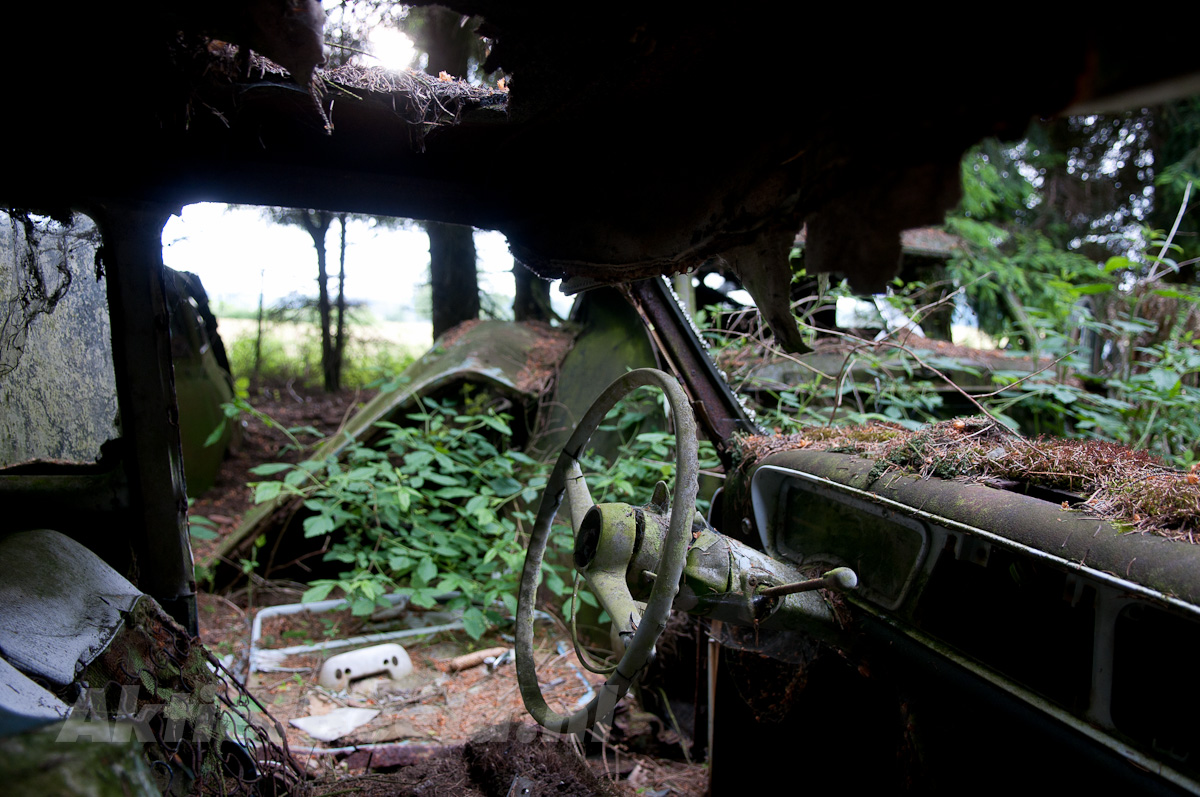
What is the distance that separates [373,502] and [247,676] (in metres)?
1.02

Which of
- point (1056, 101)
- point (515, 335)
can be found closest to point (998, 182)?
point (515, 335)

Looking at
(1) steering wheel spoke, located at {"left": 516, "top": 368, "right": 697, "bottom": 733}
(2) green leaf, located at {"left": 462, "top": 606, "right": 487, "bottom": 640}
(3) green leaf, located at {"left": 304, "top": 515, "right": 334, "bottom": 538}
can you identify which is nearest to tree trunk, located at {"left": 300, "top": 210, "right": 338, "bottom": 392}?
(3) green leaf, located at {"left": 304, "top": 515, "right": 334, "bottom": 538}

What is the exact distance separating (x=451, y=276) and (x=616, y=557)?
5572mm

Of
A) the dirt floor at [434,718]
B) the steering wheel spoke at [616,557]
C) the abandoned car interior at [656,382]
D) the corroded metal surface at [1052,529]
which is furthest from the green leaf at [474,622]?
the corroded metal surface at [1052,529]

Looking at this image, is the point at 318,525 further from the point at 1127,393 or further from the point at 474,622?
the point at 1127,393

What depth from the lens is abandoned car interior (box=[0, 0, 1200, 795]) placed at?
1.11 metres

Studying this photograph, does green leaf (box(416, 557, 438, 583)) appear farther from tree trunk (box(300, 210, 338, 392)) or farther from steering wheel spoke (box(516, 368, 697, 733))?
tree trunk (box(300, 210, 338, 392))

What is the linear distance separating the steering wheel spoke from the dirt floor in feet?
1.73

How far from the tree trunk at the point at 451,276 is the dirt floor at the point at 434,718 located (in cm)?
309

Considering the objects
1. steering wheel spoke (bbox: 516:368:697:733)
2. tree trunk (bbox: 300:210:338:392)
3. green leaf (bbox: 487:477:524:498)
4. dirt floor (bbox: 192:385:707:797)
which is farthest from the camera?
tree trunk (bbox: 300:210:338:392)

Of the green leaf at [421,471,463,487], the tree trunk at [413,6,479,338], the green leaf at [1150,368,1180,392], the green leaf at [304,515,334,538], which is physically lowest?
the green leaf at [304,515,334,538]

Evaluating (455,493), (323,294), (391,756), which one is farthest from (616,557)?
(323,294)

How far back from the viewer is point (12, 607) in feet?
5.06

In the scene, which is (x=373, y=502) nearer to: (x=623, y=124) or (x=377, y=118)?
(x=377, y=118)
